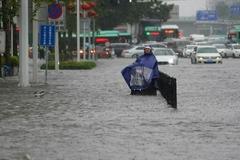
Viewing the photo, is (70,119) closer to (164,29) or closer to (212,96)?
(212,96)

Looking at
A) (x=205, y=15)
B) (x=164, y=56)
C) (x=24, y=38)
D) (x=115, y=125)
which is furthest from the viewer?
(x=205, y=15)

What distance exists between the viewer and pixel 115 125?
1680cm

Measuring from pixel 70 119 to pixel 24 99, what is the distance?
19.1 ft

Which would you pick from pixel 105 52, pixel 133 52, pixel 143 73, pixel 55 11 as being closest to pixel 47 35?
pixel 55 11

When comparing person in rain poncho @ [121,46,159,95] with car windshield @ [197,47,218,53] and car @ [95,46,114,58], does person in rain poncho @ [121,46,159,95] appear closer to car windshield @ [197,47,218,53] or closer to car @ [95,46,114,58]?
car windshield @ [197,47,218,53]

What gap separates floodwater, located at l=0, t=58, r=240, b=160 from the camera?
41.9 ft

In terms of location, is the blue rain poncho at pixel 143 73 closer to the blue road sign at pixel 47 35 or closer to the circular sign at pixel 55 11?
the blue road sign at pixel 47 35

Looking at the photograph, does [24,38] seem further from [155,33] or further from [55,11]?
[155,33]

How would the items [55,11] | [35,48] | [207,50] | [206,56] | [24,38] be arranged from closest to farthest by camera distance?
[24,38], [35,48], [55,11], [206,56], [207,50]

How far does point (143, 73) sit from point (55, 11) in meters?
8.72

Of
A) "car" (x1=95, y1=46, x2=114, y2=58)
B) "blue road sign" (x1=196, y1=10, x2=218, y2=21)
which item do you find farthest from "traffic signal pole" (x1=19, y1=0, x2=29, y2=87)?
"blue road sign" (x1=196, y1=10, x2=218, y2=21)

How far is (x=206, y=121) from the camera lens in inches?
695

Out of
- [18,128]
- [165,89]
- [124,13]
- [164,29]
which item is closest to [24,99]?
[165,89]

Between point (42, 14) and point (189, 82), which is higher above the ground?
point (42, 14)
